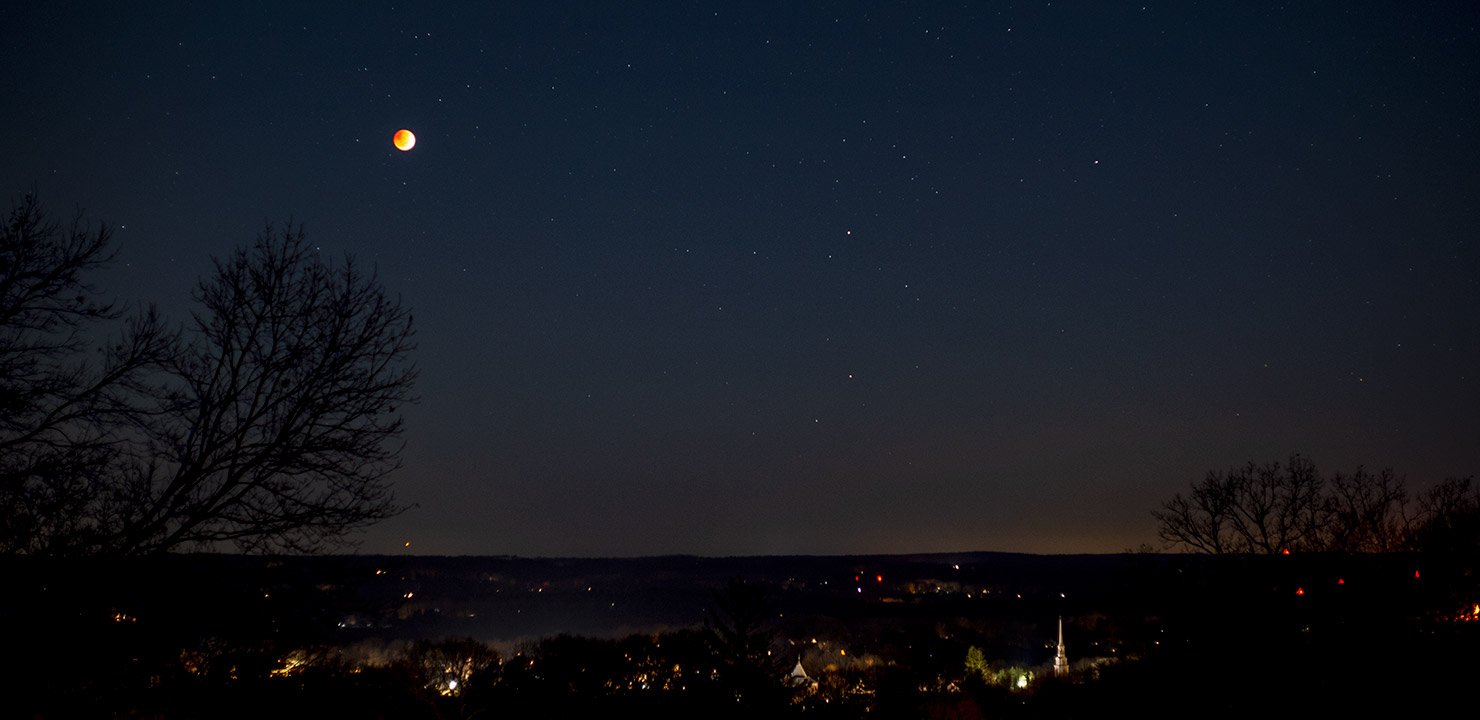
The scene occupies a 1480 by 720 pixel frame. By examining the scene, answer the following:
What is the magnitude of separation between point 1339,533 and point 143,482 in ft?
90.1

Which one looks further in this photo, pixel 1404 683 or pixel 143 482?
pixel 1404 683

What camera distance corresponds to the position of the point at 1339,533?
68.3 feet

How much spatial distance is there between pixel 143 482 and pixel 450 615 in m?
84.9

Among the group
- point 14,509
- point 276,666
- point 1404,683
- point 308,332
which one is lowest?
point 1404,683

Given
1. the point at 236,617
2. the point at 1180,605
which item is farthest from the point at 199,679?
the point at 1180,605

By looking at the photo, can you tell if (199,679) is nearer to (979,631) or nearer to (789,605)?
(979,631)

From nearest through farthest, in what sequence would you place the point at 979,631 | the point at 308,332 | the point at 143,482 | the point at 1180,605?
the point at 143,482
the point at 308,332
the point at 1180,605
the point at 979,631

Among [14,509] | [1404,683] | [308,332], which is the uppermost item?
[308,332]

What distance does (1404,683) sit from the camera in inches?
587

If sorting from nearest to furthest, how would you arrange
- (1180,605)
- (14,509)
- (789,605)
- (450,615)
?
(14,509)
(1180,605)
(450,615)
(789,605)

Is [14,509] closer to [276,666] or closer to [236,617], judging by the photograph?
[236,617]

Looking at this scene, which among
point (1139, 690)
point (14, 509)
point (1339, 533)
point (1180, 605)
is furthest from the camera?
point (1139, 690)

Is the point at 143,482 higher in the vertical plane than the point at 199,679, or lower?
higher

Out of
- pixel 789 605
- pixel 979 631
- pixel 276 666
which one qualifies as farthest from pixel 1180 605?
pixel 789 605
